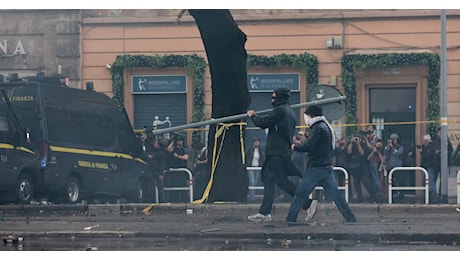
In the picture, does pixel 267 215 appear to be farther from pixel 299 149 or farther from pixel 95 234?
pixel 95 234

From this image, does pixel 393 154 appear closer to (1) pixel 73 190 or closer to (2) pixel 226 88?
(2) pixel 226 88

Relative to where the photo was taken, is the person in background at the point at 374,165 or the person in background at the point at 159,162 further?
the person in background at the point at 374,165

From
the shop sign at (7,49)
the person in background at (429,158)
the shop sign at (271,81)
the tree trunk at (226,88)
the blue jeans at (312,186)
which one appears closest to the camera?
the blue jeans at (312,186)

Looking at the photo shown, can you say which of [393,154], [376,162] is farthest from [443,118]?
[376,162]

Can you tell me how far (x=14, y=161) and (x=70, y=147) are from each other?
1.70m

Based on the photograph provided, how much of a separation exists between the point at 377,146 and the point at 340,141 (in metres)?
0.79

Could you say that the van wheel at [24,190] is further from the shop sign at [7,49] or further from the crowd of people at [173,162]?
the shop sign at [7,49]

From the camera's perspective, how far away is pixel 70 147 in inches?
786

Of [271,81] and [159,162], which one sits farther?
[271,81]

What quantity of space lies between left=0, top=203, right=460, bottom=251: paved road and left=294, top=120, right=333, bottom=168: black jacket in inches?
33.8

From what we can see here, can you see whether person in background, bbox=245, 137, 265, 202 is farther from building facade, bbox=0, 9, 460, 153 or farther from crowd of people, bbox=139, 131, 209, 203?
building facade, bbox=0, 9, 460, 153

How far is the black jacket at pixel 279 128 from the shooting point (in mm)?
14508

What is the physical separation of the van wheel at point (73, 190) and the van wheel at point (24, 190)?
0.92m

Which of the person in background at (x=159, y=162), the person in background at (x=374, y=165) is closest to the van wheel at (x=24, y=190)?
the person in background at (x=159, y=162)
